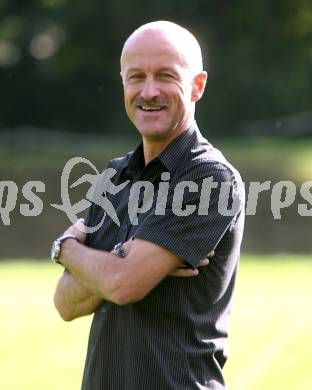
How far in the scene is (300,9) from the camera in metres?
37.1

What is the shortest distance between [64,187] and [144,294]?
2852mm

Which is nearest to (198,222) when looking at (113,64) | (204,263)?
(204,263)

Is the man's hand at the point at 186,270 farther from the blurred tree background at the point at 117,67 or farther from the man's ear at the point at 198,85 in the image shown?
the blurred tree background at the point at 117,67

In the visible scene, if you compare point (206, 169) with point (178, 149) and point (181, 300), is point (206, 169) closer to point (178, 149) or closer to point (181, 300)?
point (178, 149)

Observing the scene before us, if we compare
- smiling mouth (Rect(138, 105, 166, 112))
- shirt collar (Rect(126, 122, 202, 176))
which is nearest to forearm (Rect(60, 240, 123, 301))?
shirt collar (Rect(126, 122, 202, 176))

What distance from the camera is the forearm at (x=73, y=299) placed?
4.16 meters

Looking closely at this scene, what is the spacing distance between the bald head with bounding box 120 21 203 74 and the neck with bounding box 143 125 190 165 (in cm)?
25

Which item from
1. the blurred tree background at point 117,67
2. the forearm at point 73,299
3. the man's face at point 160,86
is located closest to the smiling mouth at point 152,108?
the man's face at point 160,86

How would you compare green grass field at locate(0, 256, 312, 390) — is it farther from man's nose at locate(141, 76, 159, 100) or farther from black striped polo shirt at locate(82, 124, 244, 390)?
man's nose at locate(141, 76, 159, 100)

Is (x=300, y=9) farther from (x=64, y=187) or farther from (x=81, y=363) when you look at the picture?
(x=64, y=187)

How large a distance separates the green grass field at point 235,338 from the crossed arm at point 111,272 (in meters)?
4.63

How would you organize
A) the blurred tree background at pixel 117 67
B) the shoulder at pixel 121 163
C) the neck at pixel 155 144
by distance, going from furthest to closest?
the blurred tree background at pixel 117 67 → the shoulder at pixel 121 163 → the neck at pixel 155 144

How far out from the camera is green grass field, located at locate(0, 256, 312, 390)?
30.0 ft

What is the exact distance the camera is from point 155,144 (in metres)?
4.16
